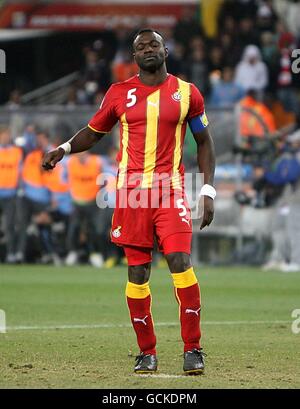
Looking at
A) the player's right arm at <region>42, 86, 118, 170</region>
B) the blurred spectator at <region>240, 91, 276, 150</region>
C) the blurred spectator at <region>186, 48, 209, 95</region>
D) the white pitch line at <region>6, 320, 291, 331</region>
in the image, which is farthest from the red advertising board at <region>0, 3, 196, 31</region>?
the player's right arm at <region>42, 86, 118, 170</region>

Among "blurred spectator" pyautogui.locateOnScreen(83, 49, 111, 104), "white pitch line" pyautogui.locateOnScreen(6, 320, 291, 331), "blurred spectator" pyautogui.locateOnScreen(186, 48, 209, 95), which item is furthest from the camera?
"blurred spectator" pyautogui.locateOnScreen(83, 49, 111, 104)

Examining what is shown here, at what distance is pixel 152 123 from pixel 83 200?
13.1 metres

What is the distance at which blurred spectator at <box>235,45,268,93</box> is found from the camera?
25422mm

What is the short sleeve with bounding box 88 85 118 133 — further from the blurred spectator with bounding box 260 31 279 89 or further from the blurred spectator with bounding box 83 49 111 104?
the blurred spectator with bounding box 83 49 111 104

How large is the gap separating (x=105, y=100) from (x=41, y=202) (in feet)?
43.0

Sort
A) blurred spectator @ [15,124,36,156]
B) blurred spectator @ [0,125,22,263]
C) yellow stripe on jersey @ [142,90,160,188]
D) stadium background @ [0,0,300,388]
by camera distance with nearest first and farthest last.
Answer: yellow stripe on jersey @ [142,90,160,188] < stadium background @ [0,0,300,388] < blurred spectator @ [0,125,22,263] < blurred spectator @ [15,124,36,156]

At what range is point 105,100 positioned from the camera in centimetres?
916

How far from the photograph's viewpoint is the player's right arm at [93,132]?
905 cm

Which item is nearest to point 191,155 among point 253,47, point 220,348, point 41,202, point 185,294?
point 41,202

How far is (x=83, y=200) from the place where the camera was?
22.0 meters

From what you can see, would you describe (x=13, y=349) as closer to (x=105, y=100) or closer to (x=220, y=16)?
(x=105, y=100)

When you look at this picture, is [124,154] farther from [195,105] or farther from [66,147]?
[195,105]

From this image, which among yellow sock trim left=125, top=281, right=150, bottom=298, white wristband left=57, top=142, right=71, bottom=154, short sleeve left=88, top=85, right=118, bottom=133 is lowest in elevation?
yellow sock trim left=125, top=281, right=150, bottom=298

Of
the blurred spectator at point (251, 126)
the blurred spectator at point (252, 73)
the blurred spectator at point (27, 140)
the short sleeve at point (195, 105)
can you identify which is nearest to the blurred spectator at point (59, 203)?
the blurred spectator at point (27, 140)
